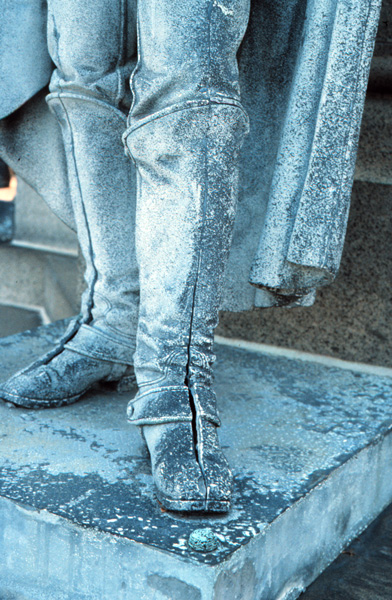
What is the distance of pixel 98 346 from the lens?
1758mm

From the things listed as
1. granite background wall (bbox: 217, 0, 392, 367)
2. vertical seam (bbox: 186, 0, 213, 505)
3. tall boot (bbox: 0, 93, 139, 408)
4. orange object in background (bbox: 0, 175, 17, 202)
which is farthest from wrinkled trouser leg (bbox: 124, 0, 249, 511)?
orange object in background (bbox: 0, 175, 17, 202)

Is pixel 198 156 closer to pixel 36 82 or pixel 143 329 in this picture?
pixel 143 329

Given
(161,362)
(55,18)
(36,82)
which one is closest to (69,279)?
(36,82)

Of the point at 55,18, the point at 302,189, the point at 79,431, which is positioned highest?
the point at 55,18

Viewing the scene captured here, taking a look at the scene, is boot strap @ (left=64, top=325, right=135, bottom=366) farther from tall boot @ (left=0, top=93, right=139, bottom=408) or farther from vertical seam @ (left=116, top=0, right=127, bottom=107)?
vertical seam @ (left=116, top=0, right=127, bottom=107)

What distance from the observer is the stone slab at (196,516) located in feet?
3.92

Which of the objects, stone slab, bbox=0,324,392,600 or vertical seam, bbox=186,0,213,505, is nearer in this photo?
stone slab, bbox=0,324,392,600

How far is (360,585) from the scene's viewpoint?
147 cm

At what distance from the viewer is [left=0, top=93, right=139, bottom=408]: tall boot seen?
1678 mm

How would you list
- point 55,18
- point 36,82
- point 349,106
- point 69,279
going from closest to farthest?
point 349,106
point 55,18
point 36,82
point 69,279

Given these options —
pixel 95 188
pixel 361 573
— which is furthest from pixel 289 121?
pixel 361 573

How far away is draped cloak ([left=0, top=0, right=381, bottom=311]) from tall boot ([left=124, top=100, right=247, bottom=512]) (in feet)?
0.64

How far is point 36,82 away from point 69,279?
129cm

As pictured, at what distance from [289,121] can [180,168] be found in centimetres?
34
